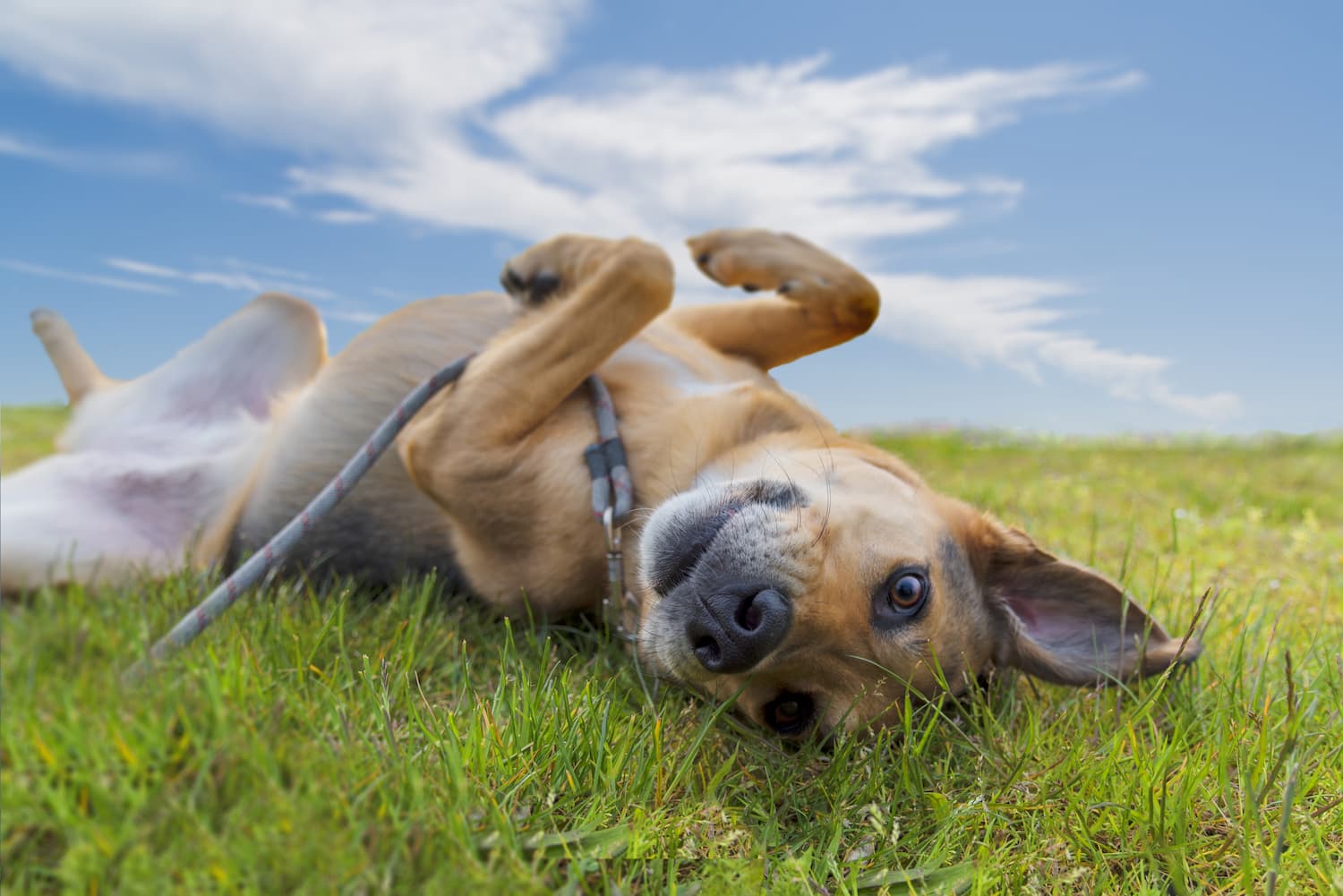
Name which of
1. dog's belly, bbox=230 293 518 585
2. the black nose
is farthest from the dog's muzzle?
dog's belly, bbox=230 293 518 585

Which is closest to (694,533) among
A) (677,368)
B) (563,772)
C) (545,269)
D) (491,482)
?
(563,772)

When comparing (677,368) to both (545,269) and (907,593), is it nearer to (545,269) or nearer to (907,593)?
(545,269)

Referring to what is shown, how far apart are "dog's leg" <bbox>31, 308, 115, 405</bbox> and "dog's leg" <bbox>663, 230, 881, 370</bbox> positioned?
3.70 m

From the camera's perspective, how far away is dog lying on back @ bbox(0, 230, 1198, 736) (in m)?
2.70

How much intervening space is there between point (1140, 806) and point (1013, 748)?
394 millimetres

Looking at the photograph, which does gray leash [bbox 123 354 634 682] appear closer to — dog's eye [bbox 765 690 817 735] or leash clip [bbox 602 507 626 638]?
leash clip [bbox 602 507 626 638]

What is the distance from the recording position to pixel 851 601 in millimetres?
2639

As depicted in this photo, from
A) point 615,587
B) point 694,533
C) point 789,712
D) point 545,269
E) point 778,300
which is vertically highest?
point 545,269

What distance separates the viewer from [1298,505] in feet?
24.5

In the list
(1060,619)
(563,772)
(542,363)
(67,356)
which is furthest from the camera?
(67,356)

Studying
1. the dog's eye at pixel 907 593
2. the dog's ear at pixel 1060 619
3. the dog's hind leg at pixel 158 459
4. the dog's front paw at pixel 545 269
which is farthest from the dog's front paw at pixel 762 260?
the dog's hind leg at pixel 158 459

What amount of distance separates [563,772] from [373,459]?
5.17 ft

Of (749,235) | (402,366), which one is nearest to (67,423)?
(402,366)

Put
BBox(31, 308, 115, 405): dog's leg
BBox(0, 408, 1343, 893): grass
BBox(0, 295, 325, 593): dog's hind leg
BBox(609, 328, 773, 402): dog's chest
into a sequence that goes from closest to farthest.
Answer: BBox(0, 408, 1343, 893): grass → BBox(609, 328, 773, 402): dog's chest → BBox(0, 295, 325, 593): dog's hind leg → BBox(31, 308, 115, 405): dog's leg
